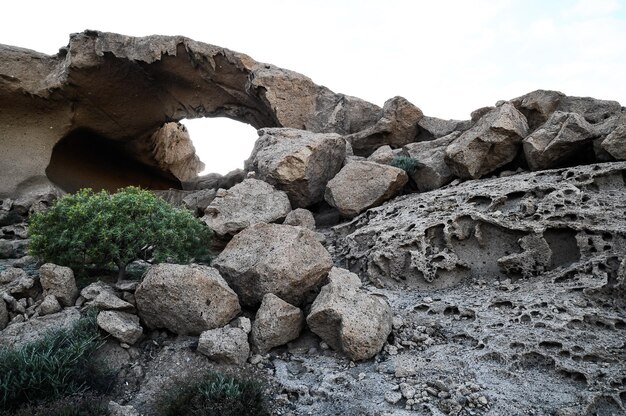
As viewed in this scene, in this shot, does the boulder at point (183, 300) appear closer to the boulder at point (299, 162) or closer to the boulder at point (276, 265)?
the boulder at point (276, 265)

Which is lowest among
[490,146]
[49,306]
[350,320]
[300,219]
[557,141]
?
[49,306]

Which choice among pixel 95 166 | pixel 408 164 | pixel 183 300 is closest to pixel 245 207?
pixel 408 164

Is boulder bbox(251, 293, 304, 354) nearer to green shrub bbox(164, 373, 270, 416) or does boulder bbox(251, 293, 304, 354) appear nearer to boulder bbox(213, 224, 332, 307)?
boulder bbox(213, 224, 332, 307)

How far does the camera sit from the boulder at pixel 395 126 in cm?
1455

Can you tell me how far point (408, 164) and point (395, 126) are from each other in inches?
134

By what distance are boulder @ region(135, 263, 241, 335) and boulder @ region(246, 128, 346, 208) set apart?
5432mm

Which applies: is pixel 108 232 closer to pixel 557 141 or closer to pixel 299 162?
pixel 299 162

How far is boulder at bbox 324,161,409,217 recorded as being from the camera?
11078mm

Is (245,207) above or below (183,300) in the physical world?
above

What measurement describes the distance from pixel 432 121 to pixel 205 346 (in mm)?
11053

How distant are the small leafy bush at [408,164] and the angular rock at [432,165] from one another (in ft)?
0.27

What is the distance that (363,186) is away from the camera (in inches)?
442

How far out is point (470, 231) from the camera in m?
8.56

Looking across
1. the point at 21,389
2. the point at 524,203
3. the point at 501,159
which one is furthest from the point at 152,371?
the point at 501,159
